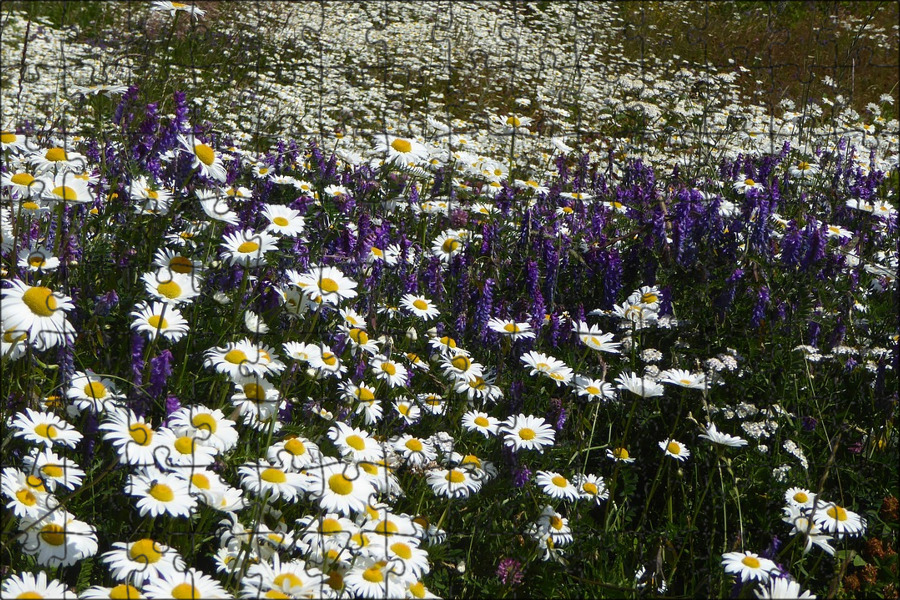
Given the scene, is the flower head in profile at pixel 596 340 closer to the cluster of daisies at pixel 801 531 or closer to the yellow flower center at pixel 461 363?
the yellow flower center at pixel 461 363

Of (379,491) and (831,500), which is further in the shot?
(831,500)

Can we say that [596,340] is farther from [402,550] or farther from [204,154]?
[204,154]

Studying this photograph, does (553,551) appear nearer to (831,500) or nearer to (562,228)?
(831,500)

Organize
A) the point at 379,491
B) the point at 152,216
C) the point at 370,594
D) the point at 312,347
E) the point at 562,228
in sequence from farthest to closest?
the point at 562,228 < the point at 152,216 < the point at 312,347 < the point at 379,491 < the point at 370,594

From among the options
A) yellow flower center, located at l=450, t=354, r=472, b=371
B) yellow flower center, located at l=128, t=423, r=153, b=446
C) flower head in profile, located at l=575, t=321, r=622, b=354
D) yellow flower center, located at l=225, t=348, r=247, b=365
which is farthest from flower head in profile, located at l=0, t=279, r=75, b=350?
flower head in profile, located at l=575, t=321, r=622, b=354

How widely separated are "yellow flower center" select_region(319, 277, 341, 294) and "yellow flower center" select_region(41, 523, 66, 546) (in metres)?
1.08

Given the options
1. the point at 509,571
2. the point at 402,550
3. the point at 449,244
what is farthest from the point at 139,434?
the point at 449,244

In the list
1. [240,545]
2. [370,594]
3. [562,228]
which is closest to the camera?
[370,594]

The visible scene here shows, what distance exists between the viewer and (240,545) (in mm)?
1853

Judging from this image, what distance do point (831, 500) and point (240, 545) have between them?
1.95m

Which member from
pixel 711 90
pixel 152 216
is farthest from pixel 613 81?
pixel 152 216

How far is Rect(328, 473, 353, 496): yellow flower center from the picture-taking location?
1848 millimetres

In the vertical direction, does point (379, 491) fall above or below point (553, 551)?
above

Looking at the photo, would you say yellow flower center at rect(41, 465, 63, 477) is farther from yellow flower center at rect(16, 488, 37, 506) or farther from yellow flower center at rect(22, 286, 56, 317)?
yellow flower center at rect(22, 286, 56, 317)
